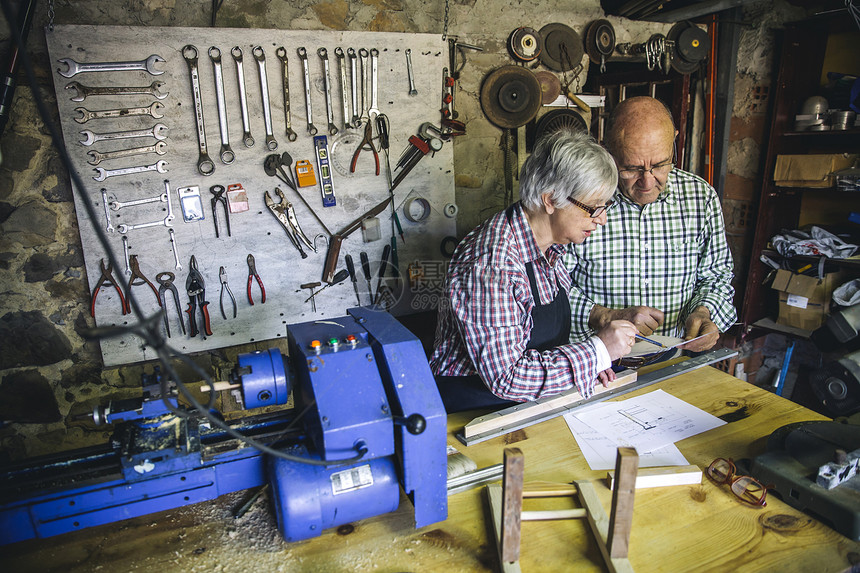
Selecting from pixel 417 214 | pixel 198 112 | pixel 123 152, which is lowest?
pixel 417 214

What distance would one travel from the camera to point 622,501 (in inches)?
38.5

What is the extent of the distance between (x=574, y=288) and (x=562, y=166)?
2.71 feet

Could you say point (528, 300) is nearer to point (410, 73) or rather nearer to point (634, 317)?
point (634, 317)

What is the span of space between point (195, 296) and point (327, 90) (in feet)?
4.00

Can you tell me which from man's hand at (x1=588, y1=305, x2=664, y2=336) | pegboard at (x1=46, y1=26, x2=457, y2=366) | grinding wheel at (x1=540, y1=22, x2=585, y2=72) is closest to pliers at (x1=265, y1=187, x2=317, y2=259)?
pegboard at (x1=46, y1=26, x2=457, y2=366)

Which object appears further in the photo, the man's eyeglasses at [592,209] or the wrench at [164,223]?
the wrench at [164,223]

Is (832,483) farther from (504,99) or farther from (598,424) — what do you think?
(504,99)

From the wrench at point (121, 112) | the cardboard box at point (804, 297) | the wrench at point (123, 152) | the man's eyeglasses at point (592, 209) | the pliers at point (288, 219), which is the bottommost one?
the cardboard box at point (804, 297)

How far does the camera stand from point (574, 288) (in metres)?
2.33

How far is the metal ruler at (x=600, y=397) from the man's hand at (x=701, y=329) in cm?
11

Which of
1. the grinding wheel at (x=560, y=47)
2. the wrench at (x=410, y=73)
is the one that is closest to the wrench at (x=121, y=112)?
the wrench at (x=410, y=73)

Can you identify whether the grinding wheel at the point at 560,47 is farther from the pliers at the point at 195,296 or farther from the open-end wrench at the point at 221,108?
the pliers at the point at 195,296

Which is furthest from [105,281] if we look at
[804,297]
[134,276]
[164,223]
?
[804,297]

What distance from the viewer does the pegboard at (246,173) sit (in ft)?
7.49
